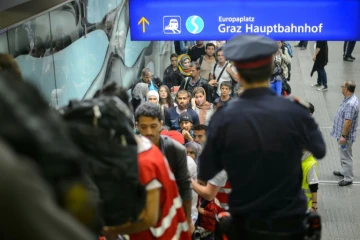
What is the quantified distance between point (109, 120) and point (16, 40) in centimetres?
460

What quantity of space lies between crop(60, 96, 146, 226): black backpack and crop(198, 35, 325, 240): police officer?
14.0 inches

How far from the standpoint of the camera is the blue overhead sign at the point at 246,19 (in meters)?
7.61

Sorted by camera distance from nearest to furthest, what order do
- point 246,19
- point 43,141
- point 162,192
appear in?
1. point 43,141
2. point 162,192
3. point 246,19

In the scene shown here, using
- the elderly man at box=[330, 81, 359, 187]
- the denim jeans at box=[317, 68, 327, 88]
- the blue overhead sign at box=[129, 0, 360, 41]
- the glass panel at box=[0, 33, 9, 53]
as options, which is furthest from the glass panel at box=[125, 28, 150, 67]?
the glass panel at box=[0, 33, 9, 53]

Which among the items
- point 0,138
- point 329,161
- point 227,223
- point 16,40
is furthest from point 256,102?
point 329,161

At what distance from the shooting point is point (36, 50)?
7223mm

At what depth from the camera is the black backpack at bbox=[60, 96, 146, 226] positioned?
2.16m

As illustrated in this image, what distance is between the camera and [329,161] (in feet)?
35.9

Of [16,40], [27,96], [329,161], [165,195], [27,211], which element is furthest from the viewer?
[329,161]

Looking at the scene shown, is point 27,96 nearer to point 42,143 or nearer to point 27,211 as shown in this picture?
point 42,143

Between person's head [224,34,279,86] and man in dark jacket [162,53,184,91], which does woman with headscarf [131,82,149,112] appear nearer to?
man in dark jacket [162,53,184,91]

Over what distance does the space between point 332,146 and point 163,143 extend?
8345 mm

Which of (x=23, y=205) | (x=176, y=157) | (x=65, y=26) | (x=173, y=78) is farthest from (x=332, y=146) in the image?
(x=23, y=205)

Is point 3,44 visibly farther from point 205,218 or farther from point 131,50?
point 131,50
